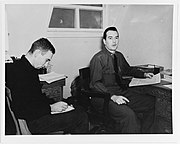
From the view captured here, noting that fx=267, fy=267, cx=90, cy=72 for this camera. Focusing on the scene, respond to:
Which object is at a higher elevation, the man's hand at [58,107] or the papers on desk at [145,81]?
the papers on desk at [145,81]

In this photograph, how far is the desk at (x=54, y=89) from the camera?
1132mm

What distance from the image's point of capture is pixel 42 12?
1116 millimetres

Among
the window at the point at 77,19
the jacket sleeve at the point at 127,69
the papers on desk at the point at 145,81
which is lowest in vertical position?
the papers on desk at the point at 145,81

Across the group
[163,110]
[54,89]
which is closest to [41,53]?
[54,89]

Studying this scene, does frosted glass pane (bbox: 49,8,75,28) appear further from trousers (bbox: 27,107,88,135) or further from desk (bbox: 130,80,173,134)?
desk (bbox: 130,80,173,134)

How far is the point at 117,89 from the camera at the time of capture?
116 centimetres

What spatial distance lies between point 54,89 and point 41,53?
16cm

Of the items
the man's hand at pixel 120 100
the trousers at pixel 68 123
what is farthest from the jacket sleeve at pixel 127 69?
the trousers at pixel 68 123

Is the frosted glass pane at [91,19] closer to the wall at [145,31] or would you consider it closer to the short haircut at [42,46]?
the wall at [145,31]

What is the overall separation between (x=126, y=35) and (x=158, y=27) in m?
0.14

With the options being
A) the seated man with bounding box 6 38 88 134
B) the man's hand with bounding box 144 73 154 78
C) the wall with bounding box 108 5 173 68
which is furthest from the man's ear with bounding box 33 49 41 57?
the man's hand with bounding box 144 73 154 78

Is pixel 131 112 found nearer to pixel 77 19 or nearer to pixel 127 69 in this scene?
pixel 127 69

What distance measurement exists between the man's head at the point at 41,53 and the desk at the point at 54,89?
9 cm
